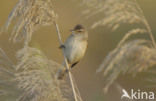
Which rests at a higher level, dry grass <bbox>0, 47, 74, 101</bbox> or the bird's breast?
the bird's breast

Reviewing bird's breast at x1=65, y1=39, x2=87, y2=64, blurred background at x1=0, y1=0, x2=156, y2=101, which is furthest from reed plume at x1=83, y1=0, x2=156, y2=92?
blurred background at x1=0, y1=0, x2=156, y2=101

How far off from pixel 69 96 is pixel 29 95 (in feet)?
0.88

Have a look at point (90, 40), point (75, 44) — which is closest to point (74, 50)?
point (75, 44)

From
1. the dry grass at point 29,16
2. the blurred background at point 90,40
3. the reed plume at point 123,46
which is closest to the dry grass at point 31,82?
the dry grass at point 29,16

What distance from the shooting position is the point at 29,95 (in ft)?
6.98

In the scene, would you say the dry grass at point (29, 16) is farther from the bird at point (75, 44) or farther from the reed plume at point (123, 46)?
the bird at point (75, 44)

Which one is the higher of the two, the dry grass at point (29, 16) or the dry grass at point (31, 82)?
the dry grass at point (29, 16)

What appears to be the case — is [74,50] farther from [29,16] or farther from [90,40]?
[90,40]

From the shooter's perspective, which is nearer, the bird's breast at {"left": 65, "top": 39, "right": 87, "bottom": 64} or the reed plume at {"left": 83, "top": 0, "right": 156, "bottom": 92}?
the reed plume at {"left": 83, "top": 0, "right": 156, "bottom": 92}

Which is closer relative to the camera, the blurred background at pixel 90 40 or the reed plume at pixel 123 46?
the reed plume at pixel 123 46

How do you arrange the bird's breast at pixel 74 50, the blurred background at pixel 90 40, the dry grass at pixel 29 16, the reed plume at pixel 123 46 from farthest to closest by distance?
1. the blurred background at pixel 90 40
2. the bird's breast at pixel 74 50
3. the dry grass at pixel 29 16
4. the reed plume at pixel 123 46

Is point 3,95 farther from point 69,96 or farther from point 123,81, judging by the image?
point 123,81

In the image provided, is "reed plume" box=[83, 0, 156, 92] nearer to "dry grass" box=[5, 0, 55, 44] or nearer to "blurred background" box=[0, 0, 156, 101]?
"dry grass" box=[5, 0, 55, 44]

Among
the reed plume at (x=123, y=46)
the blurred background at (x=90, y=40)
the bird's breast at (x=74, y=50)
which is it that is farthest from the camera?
the blurred background at (x=90, y=40)
